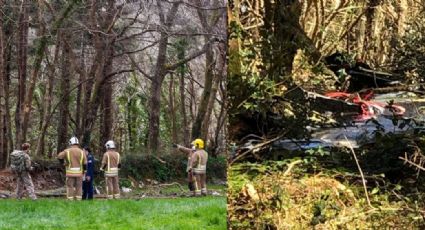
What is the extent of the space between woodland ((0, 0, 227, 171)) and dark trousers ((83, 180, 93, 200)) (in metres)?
0.34

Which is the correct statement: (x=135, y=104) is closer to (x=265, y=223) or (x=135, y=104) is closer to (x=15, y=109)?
(x=15, y=109)

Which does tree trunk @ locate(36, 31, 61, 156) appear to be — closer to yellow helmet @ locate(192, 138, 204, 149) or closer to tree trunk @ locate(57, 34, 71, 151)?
tree trunk @ locate(57, 34, 71, 151)

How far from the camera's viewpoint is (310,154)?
1.11 meters

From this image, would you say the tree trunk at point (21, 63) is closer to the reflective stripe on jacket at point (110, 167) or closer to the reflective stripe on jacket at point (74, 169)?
the reflective stripe on jacket at point (74, 169)

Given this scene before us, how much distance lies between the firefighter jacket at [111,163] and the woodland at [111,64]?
0.09 m

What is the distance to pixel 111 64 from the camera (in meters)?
3.86

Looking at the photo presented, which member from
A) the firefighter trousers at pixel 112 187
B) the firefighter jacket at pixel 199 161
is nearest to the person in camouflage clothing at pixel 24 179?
the firefighter trousers at pixel 112 187

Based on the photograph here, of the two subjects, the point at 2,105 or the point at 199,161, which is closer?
the point at 199,161

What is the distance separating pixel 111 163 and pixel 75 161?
0.83 feet

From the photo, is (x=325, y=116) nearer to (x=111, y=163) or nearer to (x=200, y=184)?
(x=200, y=184)

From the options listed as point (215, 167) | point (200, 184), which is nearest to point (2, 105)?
point (200, 184)

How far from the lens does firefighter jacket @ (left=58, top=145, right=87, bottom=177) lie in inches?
145

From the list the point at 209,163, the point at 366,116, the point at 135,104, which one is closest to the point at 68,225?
the point at 209,163

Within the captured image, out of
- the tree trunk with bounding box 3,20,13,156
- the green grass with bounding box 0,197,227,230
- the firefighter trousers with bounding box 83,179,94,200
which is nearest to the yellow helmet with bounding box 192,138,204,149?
the green grass with bounding box 0,197,227,230
